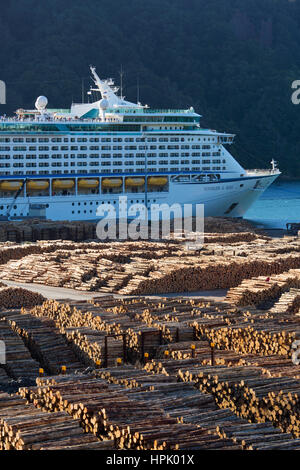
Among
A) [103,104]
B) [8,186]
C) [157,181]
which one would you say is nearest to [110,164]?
[157,181]

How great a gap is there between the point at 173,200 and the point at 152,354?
1818 inches

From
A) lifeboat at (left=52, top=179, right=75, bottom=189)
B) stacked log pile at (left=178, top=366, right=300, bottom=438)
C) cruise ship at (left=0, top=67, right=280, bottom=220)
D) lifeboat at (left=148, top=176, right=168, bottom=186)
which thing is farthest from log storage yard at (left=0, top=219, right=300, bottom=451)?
lifeboat at (left=148, top=176, right=168, bottom=186)

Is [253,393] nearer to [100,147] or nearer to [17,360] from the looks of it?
[17,360]

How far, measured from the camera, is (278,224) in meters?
71.8

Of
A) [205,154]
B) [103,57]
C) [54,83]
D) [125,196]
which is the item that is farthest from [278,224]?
[103,57]

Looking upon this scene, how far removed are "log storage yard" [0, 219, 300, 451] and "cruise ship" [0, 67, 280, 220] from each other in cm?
2734

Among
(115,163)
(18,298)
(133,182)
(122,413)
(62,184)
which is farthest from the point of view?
(133,182)

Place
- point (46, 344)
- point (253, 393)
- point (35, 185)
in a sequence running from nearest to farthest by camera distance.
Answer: point (253, 393)
point (46, 344)
point (35, 185)

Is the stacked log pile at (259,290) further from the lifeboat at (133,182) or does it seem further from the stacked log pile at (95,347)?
the lifeboat at (133,182)

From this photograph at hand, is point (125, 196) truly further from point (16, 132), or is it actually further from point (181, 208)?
point (16, 132)

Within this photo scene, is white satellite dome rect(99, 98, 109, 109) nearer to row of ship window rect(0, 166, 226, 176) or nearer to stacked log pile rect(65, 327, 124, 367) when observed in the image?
row of ship window rect(0, 166, 226, 176)

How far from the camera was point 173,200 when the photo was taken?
67062mm

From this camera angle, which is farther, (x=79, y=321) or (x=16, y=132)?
(x=16, y=132)

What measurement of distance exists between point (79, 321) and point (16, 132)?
137 feet
